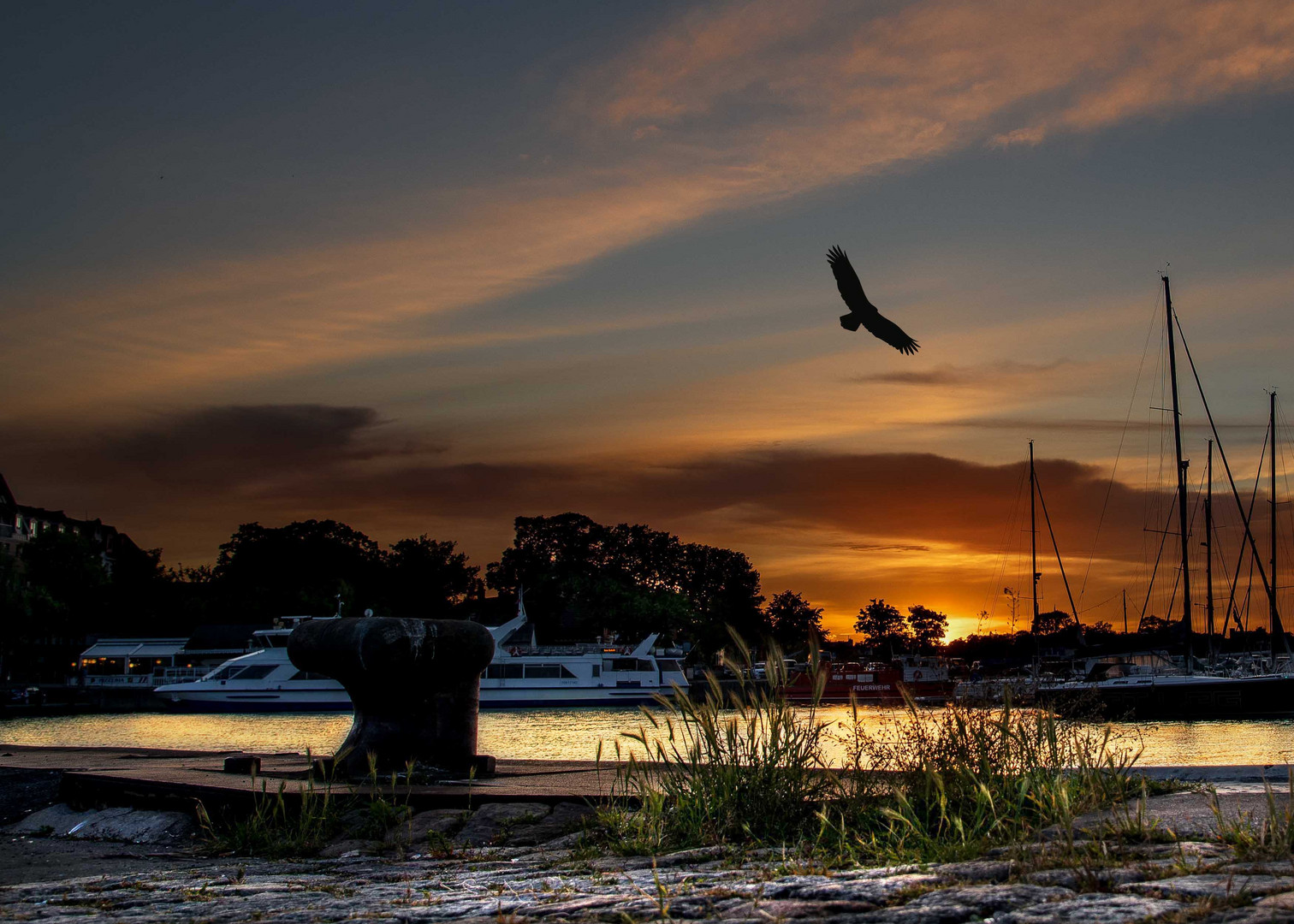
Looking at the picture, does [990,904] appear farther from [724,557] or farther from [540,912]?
[724,557]

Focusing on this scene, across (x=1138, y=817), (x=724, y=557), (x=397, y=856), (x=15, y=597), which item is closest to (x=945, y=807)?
(x=1138, y=817)

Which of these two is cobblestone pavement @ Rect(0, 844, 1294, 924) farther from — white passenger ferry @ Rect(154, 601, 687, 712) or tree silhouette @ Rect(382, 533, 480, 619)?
tree silhouette @ Rect(382, 533, 480, 619)

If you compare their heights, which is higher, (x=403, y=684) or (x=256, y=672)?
(x=403, y=684)

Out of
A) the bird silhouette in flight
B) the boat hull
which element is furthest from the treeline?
the bird silhouette in flight

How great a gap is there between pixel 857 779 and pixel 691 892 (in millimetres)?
2429

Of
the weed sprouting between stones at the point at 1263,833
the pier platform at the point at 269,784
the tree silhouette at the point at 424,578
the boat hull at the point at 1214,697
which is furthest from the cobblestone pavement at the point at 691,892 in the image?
the tree silhouette at the point at 424,578

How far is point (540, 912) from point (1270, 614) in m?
56.8

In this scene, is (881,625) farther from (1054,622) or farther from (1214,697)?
(1214,697)

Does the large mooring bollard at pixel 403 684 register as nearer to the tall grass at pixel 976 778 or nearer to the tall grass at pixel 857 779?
the tall grass at pixel 857 779

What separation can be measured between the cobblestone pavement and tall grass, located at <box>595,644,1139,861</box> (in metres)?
0.59

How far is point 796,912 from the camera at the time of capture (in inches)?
160

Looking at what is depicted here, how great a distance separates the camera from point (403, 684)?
30.6ft

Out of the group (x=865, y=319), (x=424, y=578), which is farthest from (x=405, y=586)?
(x=865, y=319)

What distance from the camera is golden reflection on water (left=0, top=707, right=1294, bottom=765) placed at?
30.3m
